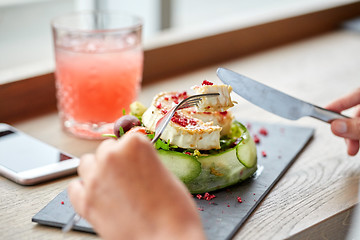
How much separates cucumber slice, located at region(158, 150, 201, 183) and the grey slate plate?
5cm

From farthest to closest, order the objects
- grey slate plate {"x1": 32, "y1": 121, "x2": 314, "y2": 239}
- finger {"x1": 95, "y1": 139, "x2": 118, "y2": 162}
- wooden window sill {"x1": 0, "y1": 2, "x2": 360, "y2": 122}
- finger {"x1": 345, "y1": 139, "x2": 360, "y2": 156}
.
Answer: wooden window sill {"x1": 0, "y1": 2, "x2": 360, "y2": 122}
finger {"x1": 345, "y1": 139, "x2": 360, "y2": 156}
grey slate plate {"x1": 32, "y1": 121, "x2": 314, "y2": 239}
finger {"x1": 95, "y1": 139, "x2": 118, "y2": 162}

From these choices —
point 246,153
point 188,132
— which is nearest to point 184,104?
point 188,132

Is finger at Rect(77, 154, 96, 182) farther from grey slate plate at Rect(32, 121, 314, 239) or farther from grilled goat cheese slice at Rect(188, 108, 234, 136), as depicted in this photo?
grilled goat cheese slice at Rect(188, 108, 234, 136)

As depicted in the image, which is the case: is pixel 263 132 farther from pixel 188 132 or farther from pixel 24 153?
pixel 24 153

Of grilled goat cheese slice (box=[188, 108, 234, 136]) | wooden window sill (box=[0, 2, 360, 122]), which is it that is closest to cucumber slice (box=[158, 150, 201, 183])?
grilled goat cheese slice (box=[188, 108, 234, 136])

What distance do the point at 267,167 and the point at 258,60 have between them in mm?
929

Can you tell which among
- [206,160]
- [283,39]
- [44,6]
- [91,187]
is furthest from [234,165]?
[44,6]

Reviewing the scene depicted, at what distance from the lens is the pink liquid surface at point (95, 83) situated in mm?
1220

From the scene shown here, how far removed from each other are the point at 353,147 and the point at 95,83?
0.59 m

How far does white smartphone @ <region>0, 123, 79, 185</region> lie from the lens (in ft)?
3.37

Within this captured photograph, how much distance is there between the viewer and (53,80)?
1462 mm

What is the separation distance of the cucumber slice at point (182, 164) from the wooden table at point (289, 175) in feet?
0.43

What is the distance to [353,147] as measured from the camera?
1166 mm

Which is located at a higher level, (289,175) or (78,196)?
(78,196)
